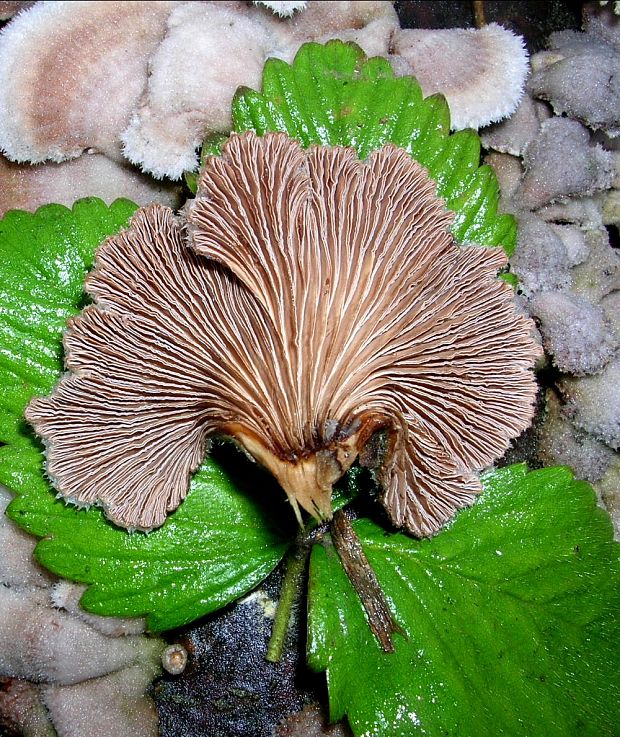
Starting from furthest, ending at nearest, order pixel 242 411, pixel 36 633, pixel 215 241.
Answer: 1. pixel 36 633
2. pixel 242 411
3. pixel 215 241

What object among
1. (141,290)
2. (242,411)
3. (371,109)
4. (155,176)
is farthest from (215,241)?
(371,109)

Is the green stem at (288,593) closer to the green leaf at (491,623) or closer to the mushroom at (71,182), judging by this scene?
the green leaf at (491,623)

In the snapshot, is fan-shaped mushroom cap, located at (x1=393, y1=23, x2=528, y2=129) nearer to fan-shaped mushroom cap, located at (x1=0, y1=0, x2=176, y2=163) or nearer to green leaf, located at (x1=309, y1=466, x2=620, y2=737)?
fan-shaped mushroom cap, located at (x1=0, y1=0, x2=176, y2=163)

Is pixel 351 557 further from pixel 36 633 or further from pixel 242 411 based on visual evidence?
pixel 36 633

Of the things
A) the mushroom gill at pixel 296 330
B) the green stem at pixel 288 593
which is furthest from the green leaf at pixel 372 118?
the green stem at pixel 288 593

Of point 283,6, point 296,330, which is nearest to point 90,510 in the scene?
point 296,330

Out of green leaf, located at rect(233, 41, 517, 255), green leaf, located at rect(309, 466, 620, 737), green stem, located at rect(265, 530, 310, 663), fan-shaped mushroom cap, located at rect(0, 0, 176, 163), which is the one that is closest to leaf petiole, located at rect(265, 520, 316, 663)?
green stem, located at rect(265, 530, 310, 663)
